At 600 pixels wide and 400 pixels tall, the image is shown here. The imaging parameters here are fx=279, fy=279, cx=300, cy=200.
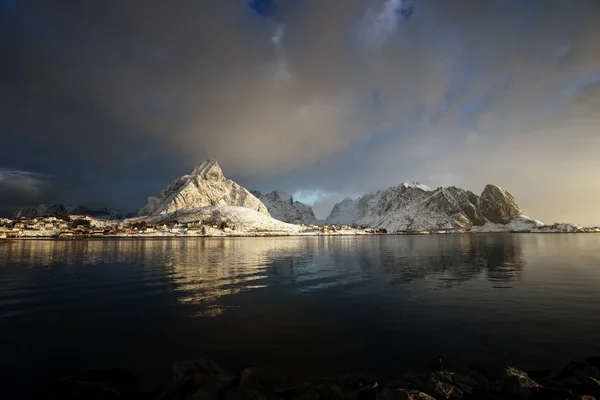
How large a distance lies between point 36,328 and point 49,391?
35.6 feet

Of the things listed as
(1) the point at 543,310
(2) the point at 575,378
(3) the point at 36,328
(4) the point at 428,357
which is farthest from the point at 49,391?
(1) the point at 543,310

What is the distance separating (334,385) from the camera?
10.8 m

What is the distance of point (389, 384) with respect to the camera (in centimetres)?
1060

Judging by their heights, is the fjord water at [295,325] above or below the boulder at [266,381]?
below

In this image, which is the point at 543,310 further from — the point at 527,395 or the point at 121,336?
the point at 121,336

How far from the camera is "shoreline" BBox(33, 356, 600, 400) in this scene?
10.2m

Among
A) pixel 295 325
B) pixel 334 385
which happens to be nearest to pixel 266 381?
pixel 334 385

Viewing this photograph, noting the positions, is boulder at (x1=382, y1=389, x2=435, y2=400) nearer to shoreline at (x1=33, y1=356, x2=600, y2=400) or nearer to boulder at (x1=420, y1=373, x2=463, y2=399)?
shoreline at (x1=33, y1=356, x2=600, y2=400)

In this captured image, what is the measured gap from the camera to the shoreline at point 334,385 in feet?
33.5

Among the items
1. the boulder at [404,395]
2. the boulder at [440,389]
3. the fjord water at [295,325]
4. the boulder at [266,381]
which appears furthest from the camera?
the fjord water at [295,325]

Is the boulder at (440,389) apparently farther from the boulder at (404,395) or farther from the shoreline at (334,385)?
the boulder at (404,395)

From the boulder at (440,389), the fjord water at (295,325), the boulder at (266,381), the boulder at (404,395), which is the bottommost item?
the fjord water at (295,325)

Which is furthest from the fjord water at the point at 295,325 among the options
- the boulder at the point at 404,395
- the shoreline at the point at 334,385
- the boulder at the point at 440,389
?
the boulder at the point at 404,395

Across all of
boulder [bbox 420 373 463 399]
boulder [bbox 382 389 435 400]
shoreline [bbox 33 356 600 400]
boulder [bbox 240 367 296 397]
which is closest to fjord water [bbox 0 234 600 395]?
boulder [bbox 240 367 296 397]
